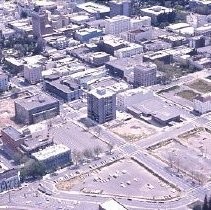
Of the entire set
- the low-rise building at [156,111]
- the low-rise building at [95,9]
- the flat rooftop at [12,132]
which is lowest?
the low-rise building at [156,111]

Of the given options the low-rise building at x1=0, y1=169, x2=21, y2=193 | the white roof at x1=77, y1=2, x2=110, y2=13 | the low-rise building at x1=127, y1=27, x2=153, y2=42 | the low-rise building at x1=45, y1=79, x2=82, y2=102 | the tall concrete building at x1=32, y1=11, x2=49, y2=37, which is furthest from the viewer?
the white roof at x1=77, y1=2, x2=110, y2=13

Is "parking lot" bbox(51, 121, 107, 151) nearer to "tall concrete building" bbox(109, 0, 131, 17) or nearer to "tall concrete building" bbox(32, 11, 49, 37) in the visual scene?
"tall concrete building" bbox(32, 11, 49, 37)

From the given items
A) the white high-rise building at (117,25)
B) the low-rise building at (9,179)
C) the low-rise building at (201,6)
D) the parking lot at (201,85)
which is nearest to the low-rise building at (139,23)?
the white high-rise building at (117,25)

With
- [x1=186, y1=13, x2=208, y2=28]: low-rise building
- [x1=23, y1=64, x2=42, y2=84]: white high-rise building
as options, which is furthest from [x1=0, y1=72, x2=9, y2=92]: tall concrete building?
[x1=186, y1=13, x2=208, y2=28]: low-rise building

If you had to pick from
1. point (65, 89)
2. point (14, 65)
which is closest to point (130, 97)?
point (65, 89)

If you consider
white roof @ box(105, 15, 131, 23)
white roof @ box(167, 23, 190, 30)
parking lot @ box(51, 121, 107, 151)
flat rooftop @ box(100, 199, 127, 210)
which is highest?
white roof @ box(105, 15, 131, 23)

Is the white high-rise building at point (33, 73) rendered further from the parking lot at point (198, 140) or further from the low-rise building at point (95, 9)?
the low-rise building at point (95, 9)

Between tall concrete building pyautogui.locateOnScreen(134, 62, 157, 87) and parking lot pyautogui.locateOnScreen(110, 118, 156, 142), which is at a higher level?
tall concrete building pyautogui.locateOnScreen(134, 62, 157, 87)
